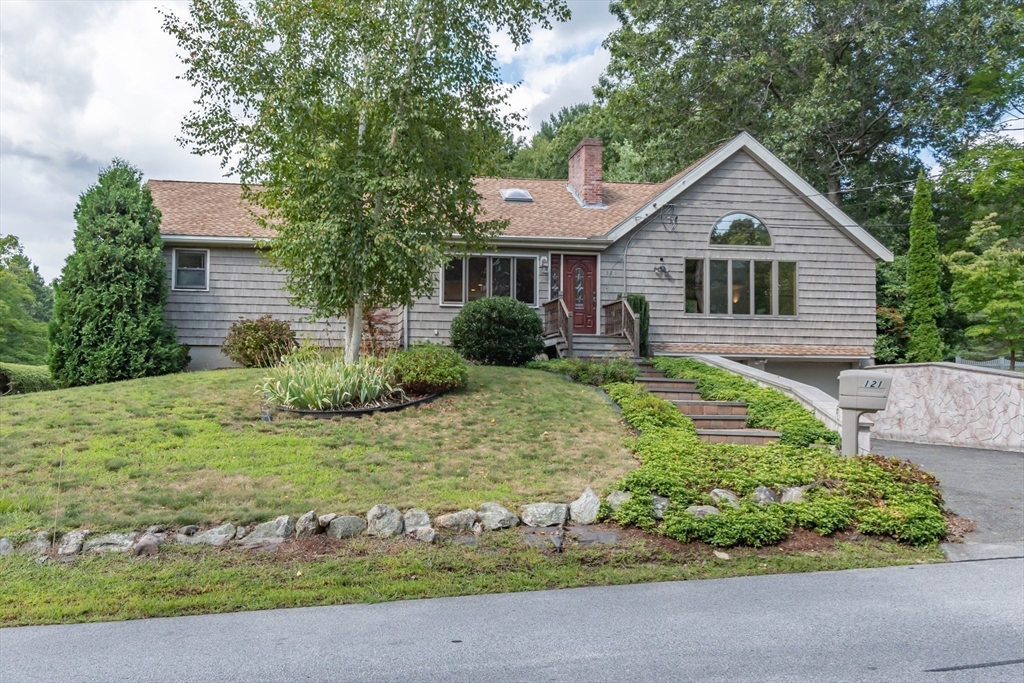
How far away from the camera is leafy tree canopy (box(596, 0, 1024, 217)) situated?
23.0m

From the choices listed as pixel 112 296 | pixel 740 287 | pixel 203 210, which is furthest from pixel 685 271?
pixel 112 296

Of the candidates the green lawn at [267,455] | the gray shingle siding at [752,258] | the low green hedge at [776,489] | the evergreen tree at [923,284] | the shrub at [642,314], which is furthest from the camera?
the evergreen tree at [923,284]

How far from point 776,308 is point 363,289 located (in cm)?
1101

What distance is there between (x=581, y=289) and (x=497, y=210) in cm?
292

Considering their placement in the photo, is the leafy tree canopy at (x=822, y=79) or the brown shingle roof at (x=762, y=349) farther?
the leafy tree canopy at (x=822, y=79)

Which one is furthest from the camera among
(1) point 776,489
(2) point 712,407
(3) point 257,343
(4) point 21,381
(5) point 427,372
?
(4) point 21,381

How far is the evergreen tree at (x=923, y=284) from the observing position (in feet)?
66.1

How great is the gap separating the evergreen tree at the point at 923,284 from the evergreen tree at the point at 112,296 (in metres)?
18.4

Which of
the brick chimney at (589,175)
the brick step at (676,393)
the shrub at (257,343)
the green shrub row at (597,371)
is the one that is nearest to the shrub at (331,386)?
the green shrub row at (597,371)

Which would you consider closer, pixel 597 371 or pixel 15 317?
pixel 597 371

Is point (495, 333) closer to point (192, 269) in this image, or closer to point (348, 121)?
point (348, 121)

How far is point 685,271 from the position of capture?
1794cm

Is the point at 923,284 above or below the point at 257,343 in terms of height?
above

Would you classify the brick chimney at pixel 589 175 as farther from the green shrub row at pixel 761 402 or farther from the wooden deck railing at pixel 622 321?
the green shrub row at pixel 761 402
